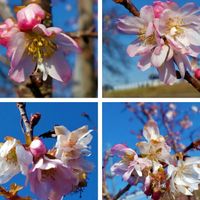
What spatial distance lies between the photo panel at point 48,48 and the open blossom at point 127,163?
0.67ft

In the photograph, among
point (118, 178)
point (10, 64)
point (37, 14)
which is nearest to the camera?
point (37, 14)

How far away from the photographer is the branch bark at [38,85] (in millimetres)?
1909

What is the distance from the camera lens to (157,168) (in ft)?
6.30

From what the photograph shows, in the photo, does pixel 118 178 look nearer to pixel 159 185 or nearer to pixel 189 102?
pixel 159 185

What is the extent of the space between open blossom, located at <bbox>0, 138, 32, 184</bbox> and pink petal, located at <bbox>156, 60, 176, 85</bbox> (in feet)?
1.61

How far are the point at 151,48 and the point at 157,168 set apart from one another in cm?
37

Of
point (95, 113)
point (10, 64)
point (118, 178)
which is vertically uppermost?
Result: point (10, 64)

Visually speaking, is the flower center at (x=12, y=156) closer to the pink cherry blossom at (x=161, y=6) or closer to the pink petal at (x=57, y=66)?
the pink petal at (x=57, y=66)

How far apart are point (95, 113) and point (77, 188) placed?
0.82ft

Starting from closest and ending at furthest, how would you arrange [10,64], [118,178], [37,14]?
[37,14] → [10,64] → [118,178]

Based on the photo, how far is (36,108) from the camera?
1.98 m

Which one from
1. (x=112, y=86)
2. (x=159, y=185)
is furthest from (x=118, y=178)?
(x=112, y=86)

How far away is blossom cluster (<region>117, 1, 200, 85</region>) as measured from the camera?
1.86 m

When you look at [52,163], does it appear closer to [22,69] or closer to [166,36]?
[22,69]
